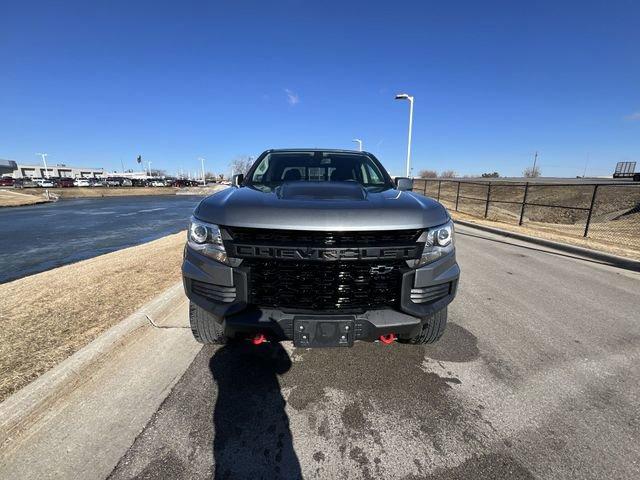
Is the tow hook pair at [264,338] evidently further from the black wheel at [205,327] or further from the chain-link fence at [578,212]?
the chain-link fence at [578,212]

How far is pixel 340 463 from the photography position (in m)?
1.81

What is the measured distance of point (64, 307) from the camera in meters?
3.69

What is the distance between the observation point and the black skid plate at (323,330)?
2.03 metres

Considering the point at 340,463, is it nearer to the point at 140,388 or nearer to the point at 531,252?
the point at 140,388

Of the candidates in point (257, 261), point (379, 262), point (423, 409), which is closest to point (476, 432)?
point (423, 409)

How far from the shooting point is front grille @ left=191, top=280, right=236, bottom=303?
2100 mm

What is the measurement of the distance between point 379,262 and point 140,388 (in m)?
2.04

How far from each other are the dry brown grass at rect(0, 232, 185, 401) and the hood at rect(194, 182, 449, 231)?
1.81 metres

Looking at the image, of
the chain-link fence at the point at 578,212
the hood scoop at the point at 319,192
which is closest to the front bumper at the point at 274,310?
the hood scoop at the point at 319,192

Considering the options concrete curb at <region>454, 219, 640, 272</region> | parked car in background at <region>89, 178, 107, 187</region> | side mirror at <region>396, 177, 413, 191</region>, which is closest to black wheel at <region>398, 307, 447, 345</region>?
side mirror at <region>396, 177, 413, 191</region>

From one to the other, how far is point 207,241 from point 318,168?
194cm

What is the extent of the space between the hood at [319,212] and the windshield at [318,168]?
1.16 m

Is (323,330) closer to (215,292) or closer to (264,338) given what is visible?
(264,338)

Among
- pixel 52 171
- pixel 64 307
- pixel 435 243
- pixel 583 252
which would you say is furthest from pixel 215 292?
pixel 52 171
